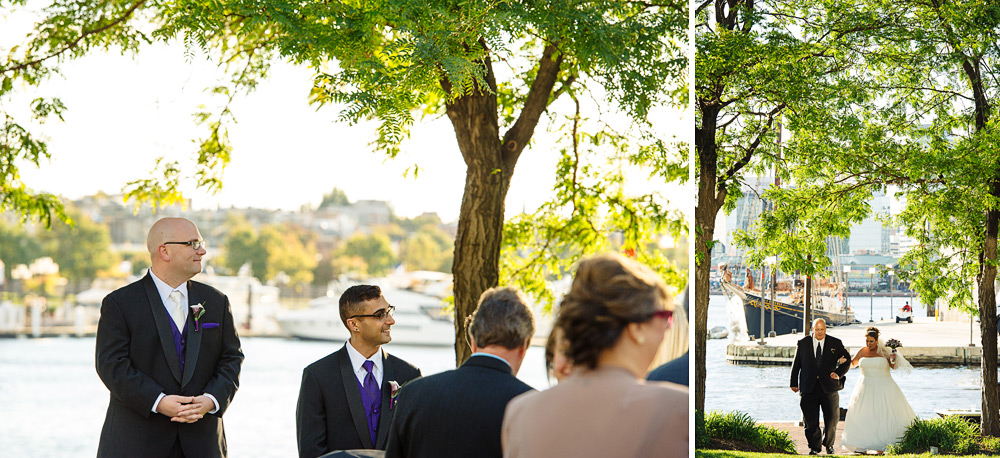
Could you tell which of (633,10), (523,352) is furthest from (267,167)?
(523,352)

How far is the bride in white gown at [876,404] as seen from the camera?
3.25 meters

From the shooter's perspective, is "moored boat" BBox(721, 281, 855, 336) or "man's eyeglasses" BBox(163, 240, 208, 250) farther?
"moored boat" BBox(721, 281, 855, 336)

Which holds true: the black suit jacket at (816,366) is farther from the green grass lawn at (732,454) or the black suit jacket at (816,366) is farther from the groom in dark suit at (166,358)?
the groom in dark suit at (166,358)

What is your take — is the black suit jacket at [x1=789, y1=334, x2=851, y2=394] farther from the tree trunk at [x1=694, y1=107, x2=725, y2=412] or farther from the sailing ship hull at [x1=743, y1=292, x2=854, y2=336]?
the tree trunk at [x1=694, y1=107, x2=725, y2=412]

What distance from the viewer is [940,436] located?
3.38m

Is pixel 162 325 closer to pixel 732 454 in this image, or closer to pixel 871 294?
pixel 732 454

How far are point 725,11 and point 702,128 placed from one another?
0.49m

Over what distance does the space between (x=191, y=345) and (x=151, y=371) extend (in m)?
0.16

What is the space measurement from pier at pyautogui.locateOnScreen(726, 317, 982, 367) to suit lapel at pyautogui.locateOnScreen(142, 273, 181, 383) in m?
2.32

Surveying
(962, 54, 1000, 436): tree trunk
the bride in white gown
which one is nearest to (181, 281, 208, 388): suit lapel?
the bride in white gown

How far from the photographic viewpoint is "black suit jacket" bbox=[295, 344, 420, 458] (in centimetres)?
284

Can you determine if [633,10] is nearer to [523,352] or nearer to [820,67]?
[820,67]

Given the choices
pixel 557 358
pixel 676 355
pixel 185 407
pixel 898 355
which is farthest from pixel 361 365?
pixel 898 355

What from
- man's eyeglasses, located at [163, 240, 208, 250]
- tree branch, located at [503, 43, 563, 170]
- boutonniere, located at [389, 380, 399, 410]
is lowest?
boutonniere, located at [389, 380, 399, 410]
